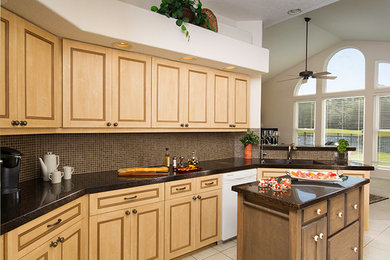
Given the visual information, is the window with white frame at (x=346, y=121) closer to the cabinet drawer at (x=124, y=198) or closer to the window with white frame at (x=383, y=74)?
the window with white frame at (x=383, y=74)

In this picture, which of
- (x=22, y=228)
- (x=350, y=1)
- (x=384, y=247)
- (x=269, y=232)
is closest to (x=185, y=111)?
(x=269, y=232)

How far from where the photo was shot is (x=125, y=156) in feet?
9.45

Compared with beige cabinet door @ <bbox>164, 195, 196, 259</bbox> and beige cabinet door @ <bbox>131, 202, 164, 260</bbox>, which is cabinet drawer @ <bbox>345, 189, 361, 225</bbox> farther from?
beige cabinet door @ <bbox>131, 202, 164, 260</bbox>

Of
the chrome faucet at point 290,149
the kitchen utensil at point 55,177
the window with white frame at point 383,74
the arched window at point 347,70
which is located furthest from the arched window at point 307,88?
the kitchen utensil at point 55,177

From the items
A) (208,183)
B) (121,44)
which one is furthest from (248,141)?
(121,44)

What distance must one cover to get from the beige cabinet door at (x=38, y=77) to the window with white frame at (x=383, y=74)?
8.14m

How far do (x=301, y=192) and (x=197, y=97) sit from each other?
169 centimetres

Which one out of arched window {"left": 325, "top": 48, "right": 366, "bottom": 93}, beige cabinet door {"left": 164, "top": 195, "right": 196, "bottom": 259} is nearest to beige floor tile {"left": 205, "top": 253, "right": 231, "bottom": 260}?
beige cabinet door {"left": 164, "top": 195, "right": 196, "bottom": 259}

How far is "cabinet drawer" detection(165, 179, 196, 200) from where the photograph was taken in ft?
8.20

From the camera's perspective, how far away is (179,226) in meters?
2.61

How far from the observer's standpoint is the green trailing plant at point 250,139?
3.73 m

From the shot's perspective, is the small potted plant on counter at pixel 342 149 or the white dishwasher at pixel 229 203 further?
the small potted plant on counter at pixel 342 149

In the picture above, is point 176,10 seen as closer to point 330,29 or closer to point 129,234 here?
point 129,234

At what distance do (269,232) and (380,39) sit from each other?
24.1 feet
